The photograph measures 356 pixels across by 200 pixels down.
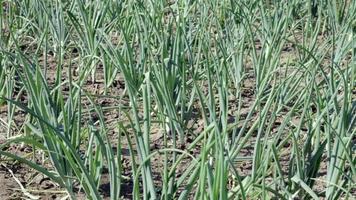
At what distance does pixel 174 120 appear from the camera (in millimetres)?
2104

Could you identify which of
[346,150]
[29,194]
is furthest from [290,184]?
[29,194]

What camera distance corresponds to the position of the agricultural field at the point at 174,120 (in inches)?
69.4

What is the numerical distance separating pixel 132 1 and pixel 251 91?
607mm

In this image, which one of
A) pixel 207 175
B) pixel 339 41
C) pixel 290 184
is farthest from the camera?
pixel 339 41

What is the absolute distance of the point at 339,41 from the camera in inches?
110

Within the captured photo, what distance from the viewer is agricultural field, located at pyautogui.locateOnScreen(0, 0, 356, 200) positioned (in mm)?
1762

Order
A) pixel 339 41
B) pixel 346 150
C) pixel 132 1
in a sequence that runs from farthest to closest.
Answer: pixel 132 1 → pixel 339 41 → pixel 346 150

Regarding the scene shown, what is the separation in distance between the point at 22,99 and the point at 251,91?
3.01ft

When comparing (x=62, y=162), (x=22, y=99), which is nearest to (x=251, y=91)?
(x=22, y=99)

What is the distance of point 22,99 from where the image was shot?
9.43ft

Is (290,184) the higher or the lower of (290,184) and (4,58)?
the lower

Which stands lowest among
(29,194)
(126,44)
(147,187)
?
(29,194)

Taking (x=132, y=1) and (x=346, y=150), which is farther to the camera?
(x=132, y=1)

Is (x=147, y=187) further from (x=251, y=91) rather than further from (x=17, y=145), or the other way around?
(x=251, y=91)
